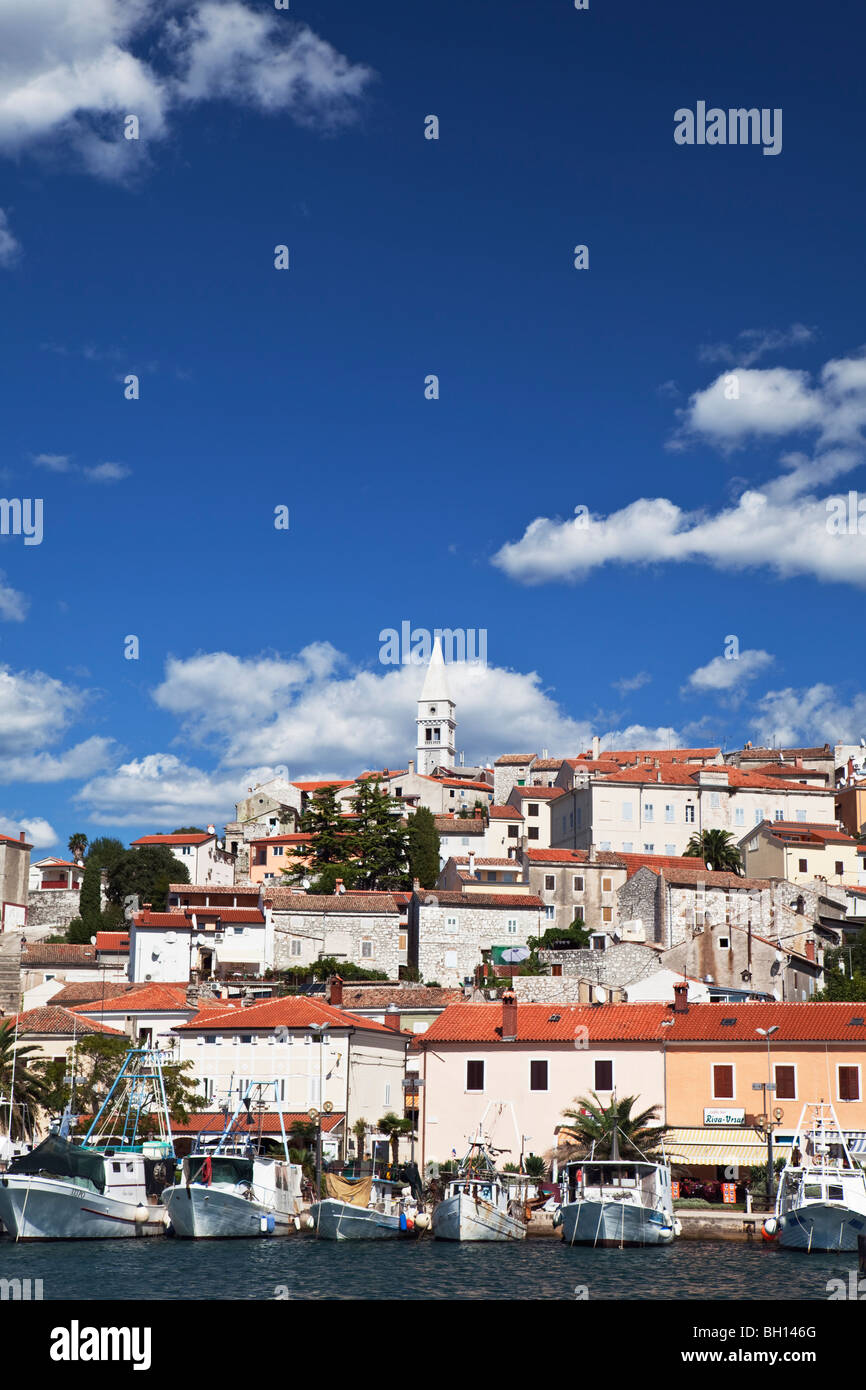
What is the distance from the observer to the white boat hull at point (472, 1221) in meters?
40.8

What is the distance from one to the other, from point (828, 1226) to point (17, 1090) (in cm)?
2899

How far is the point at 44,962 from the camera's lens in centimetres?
7438

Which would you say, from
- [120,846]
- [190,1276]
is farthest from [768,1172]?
[120,846]

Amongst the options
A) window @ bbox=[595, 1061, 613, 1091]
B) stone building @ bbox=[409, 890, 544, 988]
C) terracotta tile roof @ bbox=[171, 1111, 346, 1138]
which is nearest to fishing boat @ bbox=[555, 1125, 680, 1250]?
window @ bbox=[595, 1061, 613, 1091]

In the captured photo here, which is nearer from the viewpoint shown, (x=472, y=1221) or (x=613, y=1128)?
(x=472, y=1221)

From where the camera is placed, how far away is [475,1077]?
49781 mm

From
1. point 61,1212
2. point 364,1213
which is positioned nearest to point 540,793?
point 364,1213

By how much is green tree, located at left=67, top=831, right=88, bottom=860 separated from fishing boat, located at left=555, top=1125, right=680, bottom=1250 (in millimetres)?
77383

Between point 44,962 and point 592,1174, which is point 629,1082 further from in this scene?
point 44,962

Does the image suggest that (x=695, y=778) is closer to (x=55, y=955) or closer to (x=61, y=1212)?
(x=55, y=955)

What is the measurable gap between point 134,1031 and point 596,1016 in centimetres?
2169

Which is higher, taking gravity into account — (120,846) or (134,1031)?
(120,846)

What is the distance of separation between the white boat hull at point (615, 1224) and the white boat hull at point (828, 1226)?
4082mm

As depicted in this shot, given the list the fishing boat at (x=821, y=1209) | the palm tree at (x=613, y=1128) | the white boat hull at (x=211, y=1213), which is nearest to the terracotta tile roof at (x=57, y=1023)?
the white boat hull at (x=211, y=1213)
